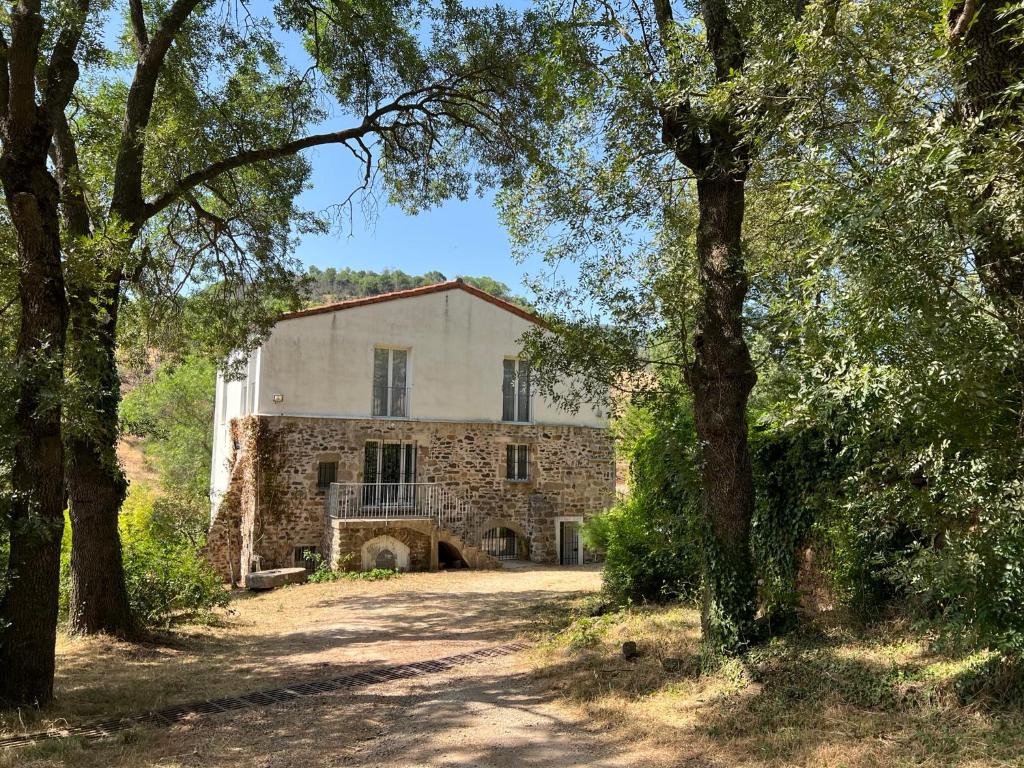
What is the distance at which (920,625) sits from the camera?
458 centimetres

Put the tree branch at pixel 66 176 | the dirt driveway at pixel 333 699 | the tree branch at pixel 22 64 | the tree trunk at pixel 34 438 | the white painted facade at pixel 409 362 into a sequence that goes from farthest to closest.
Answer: the white painted facade at pixel 409 362, the tree branch at pixel 66 176, the tree branch at pixel 22 64, the tree trunk at pixel 34 438, the dirt driveway at pixel 333 699

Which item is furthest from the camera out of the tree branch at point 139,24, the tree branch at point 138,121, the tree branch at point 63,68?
the tree branch at point 139,24

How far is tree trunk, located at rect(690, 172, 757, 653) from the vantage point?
20.6 ft

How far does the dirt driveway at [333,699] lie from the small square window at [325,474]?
17.2 feet

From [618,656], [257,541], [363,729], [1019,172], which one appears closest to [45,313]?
[363,729]

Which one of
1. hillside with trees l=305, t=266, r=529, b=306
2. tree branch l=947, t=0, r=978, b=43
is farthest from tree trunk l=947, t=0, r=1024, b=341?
hillside with trees l=305, t=266, r=529, b=306

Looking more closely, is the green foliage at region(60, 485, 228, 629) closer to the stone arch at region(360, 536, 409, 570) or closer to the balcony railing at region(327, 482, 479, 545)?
the stone arch at region(360, 536, 409, 570)

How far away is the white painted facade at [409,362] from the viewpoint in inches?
630

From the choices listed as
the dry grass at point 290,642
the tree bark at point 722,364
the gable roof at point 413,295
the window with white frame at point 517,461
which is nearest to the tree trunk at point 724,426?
the tree bark at point 722,364

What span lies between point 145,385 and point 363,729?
23222 mm

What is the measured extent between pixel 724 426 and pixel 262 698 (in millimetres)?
4902

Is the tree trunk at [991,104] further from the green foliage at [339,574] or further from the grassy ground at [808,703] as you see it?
the green foliage at [339,574]

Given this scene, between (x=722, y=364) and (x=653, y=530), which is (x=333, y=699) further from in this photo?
(x=722, y=364)

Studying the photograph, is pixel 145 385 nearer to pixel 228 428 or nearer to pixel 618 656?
pixel 228 428
